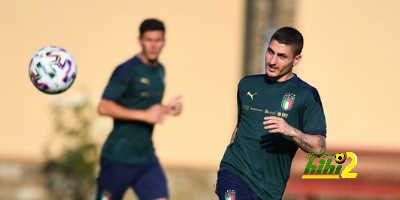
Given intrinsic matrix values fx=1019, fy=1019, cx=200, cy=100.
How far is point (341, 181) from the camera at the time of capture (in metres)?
12.3

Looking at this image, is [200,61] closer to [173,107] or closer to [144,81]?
[144,81]

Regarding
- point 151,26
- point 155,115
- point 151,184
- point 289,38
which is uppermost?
point 289,38

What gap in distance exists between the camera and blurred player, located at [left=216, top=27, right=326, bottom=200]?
24.4 ft

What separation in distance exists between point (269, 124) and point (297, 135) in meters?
0.35

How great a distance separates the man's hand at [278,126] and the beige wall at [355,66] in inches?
237

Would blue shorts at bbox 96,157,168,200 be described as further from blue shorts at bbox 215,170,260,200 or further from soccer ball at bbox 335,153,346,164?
soccer ball at bbox 335,153,346,164

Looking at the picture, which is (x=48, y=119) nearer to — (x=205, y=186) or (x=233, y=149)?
(x=205, y=186)

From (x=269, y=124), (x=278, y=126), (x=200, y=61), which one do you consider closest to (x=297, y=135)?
(x=278, y=126)

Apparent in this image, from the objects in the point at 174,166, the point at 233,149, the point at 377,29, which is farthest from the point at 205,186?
the point at 233,149

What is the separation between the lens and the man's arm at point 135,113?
30.0ft

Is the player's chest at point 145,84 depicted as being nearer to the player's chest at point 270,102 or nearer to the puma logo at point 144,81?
the puma logo at point 144,81

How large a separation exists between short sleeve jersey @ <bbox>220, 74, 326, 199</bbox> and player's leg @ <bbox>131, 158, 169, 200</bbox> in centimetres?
175

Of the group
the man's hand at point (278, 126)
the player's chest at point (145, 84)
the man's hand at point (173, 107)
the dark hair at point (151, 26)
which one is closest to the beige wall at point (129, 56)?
the dark hair at point (151, 26)

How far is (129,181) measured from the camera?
9352mm
